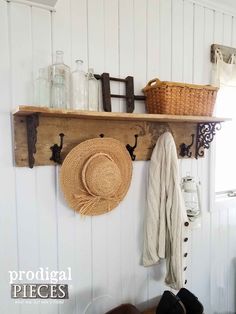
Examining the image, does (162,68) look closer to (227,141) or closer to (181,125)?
(181,125)

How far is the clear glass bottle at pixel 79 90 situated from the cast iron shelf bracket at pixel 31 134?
7.3 inches

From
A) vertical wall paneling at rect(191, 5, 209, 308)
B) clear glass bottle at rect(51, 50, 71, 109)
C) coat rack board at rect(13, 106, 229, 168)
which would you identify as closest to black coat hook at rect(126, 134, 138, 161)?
coat rack board at rect(13, 106, 229, 168)

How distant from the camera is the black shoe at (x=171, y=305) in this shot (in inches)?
44.8

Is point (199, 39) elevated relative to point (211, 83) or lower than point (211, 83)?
elevated

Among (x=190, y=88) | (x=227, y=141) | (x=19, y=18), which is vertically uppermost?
(x=19, y=18)

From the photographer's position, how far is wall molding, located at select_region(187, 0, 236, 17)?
1.54m

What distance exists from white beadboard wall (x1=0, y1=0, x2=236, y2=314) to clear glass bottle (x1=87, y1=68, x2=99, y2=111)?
96 mm

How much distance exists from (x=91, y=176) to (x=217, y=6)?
134 cm

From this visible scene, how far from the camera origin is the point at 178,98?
1243mm

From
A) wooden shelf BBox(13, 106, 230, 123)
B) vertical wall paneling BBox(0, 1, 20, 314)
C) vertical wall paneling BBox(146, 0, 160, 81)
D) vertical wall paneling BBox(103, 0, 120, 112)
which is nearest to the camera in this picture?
wooden shelf BBox(13, 106, 230, 123)

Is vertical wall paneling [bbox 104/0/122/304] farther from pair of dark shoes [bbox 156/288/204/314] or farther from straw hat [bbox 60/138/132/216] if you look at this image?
pair of dark shoes [bbox 156/288/204/314]

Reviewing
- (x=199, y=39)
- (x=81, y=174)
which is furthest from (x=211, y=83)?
(x=81, y=174)

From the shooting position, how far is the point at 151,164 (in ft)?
4.49

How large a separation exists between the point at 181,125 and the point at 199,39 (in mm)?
554
